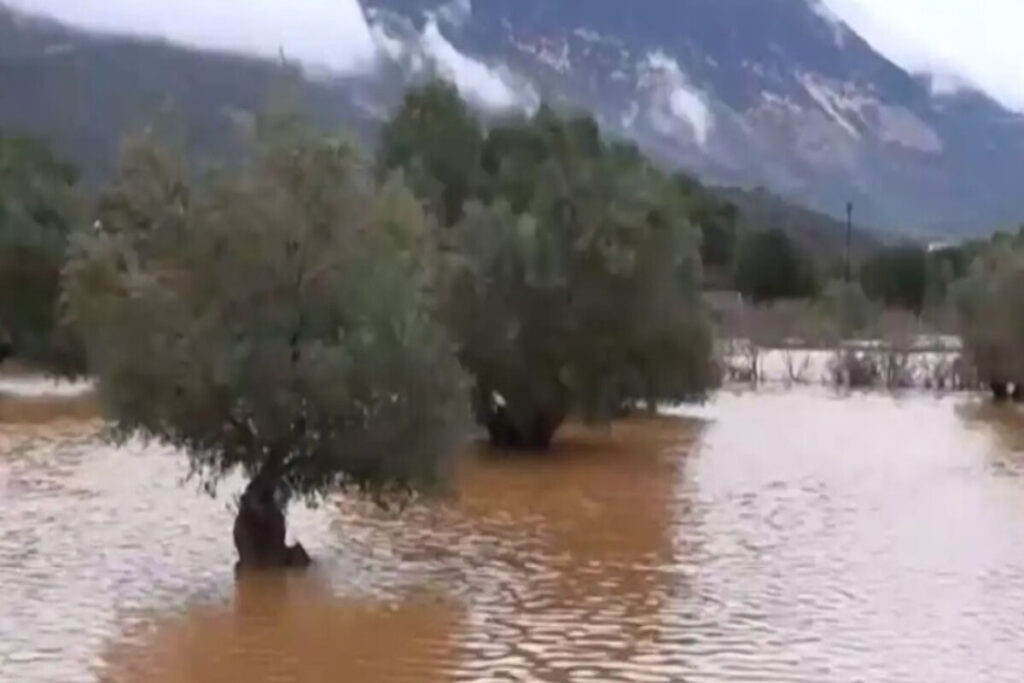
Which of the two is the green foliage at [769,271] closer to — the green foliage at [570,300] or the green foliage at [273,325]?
the green foliage at [570,300]

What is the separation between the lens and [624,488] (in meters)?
29.3

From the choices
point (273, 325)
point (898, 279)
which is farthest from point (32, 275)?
point (898, 279)

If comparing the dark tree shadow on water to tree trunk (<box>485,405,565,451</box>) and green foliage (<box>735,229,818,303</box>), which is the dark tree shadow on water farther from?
green foliage (<box>735,229,818,303</box>)

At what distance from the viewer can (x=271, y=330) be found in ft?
64.4

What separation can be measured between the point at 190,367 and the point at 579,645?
492 centimetres

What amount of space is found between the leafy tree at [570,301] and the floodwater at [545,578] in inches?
79.1

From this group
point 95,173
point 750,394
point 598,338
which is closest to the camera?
point 598,338

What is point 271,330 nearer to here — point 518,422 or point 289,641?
point 289,641

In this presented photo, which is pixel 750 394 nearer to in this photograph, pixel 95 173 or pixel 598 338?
pixel 598 338

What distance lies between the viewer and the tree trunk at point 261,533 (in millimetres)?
20250

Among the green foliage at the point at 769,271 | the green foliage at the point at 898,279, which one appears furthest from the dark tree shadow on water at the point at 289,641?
the green foliage at the point at 898,279

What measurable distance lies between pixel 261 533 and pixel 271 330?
82.9 inches

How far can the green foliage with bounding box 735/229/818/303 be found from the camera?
293 feet

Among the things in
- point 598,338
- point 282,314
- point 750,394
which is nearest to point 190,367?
point 282,314
